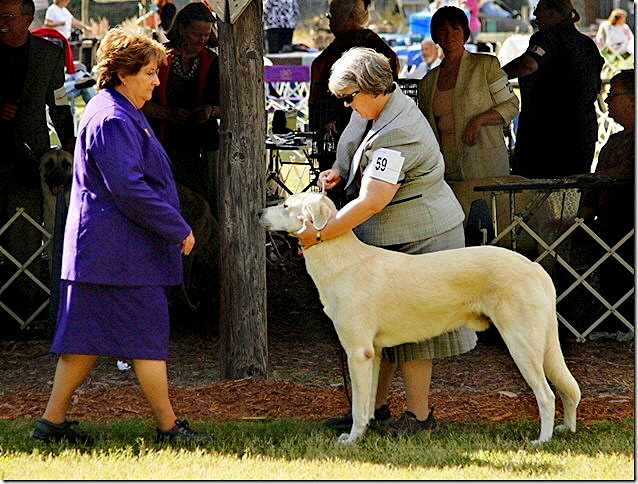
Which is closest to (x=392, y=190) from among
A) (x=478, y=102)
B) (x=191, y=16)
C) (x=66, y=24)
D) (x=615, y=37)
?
(x=478, y=102)

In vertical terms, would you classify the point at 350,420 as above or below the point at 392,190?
below

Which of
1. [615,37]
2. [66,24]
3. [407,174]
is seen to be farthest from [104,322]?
[615,37]

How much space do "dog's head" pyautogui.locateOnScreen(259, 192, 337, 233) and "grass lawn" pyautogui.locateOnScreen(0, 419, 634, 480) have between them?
974 millimetres

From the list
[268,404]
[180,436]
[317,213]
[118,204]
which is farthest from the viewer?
[268,404]

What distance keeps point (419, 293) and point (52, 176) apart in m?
4.35

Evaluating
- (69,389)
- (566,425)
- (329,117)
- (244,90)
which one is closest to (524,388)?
(566,425)

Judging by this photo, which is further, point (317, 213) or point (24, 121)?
point (24, 121)

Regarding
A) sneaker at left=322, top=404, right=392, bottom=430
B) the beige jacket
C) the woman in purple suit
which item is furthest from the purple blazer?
the beige jacket

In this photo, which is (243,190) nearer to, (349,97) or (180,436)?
(349,97)

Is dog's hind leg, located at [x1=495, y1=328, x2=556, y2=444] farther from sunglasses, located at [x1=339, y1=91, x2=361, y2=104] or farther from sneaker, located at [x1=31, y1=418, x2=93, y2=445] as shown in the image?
sneaker, located at [x1=31, y1=418, x2=93, y2=445]

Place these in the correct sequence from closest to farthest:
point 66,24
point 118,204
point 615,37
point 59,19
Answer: point 118,204 < point 59,19 < point 66,24 < point 615,37

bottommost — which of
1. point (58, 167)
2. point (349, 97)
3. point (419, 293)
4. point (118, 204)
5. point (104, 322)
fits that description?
point (104, 322)

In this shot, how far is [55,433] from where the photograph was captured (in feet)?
15.5

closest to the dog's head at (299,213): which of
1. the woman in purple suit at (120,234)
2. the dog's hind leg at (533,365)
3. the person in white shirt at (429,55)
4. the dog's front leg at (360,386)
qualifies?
the woman in purple suit at (120,234)
